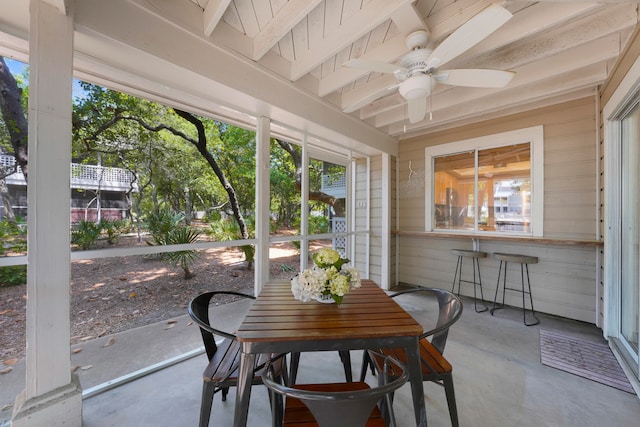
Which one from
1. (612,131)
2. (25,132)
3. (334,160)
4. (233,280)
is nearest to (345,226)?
(334,160)

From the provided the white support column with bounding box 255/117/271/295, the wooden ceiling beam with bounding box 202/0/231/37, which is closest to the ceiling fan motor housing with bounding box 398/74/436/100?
the wooden ceiling beam with bounding box 202/0/231/37

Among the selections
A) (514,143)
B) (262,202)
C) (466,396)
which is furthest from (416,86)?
(514,143)

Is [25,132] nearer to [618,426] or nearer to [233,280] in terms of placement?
[233,280]

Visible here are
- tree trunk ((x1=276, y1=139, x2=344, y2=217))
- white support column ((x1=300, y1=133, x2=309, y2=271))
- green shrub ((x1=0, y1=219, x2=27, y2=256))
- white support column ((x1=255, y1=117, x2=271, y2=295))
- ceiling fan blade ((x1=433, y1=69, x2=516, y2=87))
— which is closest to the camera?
green shrub ((x1=0, y1=219, x2=27, y2=256))

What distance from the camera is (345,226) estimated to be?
14.0 ft

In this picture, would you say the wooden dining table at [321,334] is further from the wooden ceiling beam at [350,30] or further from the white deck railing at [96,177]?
the wooden ceiling beam at [350,30]

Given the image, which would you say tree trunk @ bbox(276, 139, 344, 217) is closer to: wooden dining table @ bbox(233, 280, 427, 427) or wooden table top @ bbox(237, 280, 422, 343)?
wooden table top @ bbox(237, 280, 422, 343)

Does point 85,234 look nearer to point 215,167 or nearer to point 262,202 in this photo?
point 215,167

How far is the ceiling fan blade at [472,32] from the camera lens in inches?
51.8

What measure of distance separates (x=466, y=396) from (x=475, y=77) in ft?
7.84

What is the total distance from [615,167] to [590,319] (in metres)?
1.81

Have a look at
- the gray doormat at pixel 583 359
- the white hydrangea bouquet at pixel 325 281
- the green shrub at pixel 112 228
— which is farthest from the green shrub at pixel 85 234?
the gray doormat at pixel 583 359

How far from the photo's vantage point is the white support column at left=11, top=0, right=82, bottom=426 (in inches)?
55.6

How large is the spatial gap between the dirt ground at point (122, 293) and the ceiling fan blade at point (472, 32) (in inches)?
130
